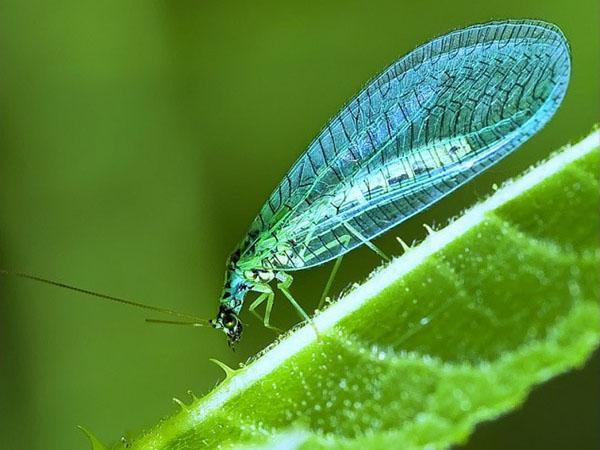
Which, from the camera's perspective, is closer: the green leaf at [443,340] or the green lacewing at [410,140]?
the green leaf at [443,340]

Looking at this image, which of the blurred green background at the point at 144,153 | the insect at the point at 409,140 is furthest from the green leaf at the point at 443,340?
the blurred green background at the point at 144,153

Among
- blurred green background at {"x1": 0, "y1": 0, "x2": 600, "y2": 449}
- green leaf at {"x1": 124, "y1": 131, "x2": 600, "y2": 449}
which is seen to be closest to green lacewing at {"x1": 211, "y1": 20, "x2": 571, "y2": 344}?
blurred green background at {"x1": 0, "y1": 0, "x2": 600, "y2": 449}

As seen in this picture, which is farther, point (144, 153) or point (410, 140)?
point (144, 153)

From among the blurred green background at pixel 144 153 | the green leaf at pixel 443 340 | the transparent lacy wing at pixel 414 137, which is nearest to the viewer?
the green leaf at pixel 443 340

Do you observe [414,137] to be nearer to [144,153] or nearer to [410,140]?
[410,140]

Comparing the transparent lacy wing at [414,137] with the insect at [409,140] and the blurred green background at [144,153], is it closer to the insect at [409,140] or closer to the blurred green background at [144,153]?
the insect at [409,140]

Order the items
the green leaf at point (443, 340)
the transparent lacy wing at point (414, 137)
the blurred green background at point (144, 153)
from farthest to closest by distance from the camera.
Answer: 1. the blurred green background at point (144, 153)
2. the transparent lacy wing at point (414, 137)
3. the green leaf at point (443, 340)

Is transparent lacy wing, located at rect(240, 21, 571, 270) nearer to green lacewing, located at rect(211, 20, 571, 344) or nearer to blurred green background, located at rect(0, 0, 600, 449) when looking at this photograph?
green lacewing, located at rect(211, 20, 571, 344)

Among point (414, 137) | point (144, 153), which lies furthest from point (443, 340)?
point (144, 153)

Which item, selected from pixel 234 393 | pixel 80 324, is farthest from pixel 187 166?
pixel 234 393
